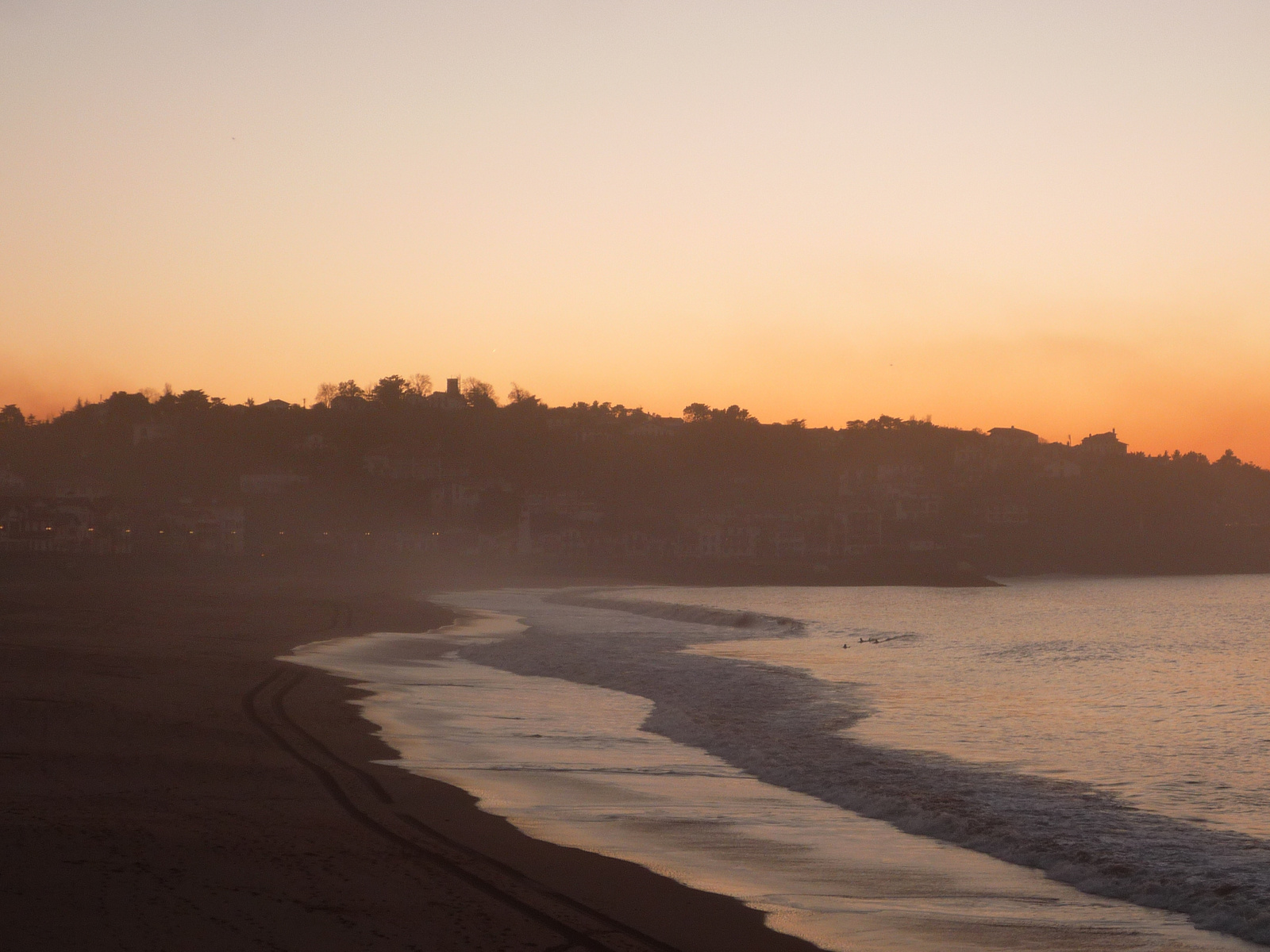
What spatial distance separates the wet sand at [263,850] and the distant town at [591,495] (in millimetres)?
86437

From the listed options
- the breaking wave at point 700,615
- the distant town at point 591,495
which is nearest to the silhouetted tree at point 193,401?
the distant town at point 591,495

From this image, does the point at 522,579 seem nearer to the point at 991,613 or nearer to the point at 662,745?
the point at 991,613

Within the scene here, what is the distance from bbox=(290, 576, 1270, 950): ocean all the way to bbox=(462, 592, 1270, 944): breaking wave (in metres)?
0.04

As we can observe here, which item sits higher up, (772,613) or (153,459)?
(153,459)

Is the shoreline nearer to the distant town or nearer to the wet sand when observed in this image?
the wet sand

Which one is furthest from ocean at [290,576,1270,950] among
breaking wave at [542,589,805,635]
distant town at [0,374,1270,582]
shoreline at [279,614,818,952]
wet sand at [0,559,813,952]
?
distant town at [0,374,1270,582]

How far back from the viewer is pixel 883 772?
44.3 ft

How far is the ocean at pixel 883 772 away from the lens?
326 inches

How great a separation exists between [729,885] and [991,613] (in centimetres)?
5574

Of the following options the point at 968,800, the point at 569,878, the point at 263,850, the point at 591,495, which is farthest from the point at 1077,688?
the point at 591,495

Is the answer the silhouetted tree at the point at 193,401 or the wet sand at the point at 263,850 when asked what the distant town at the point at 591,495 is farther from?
the wet sand at the point at 263,850

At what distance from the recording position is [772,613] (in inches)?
2188

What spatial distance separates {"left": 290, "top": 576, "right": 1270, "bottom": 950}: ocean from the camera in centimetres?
→ 828

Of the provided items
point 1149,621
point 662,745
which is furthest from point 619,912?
point 1149,621
